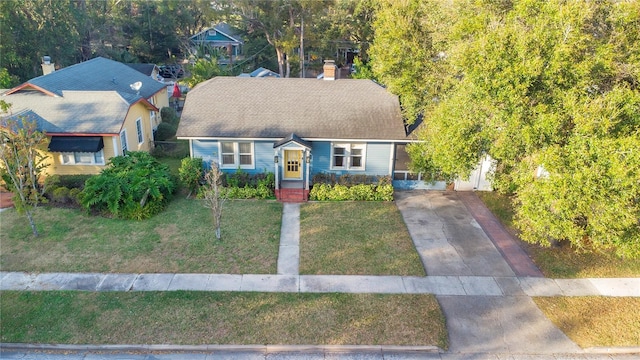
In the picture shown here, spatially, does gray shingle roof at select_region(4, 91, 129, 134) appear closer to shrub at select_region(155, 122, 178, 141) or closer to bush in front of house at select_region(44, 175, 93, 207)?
bush in front of house at select_region(44, 175, 93, 207)

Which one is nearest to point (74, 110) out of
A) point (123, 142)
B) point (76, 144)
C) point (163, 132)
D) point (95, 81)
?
point (76, 144)

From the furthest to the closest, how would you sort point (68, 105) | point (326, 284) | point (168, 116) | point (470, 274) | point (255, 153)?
point (168, 116), point (68, 105), point (255, 153), point (470, 274), point (326, 284)

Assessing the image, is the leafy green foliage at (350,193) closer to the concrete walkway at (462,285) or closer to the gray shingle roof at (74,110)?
the concrete walkway at (462,285)

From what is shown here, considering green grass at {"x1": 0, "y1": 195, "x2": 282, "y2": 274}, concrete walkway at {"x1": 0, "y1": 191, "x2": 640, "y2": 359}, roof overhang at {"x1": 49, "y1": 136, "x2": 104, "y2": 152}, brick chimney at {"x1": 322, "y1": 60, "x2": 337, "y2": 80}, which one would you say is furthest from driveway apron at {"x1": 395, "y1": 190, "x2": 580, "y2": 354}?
roof overhang at {"x1": 49, "y1": 136, "x2": 104, "y2": 152}

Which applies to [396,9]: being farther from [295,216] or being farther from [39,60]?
[39,60]

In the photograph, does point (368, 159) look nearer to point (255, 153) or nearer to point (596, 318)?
point (255, 153)

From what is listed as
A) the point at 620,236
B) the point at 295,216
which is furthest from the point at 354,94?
the point at 620,236
